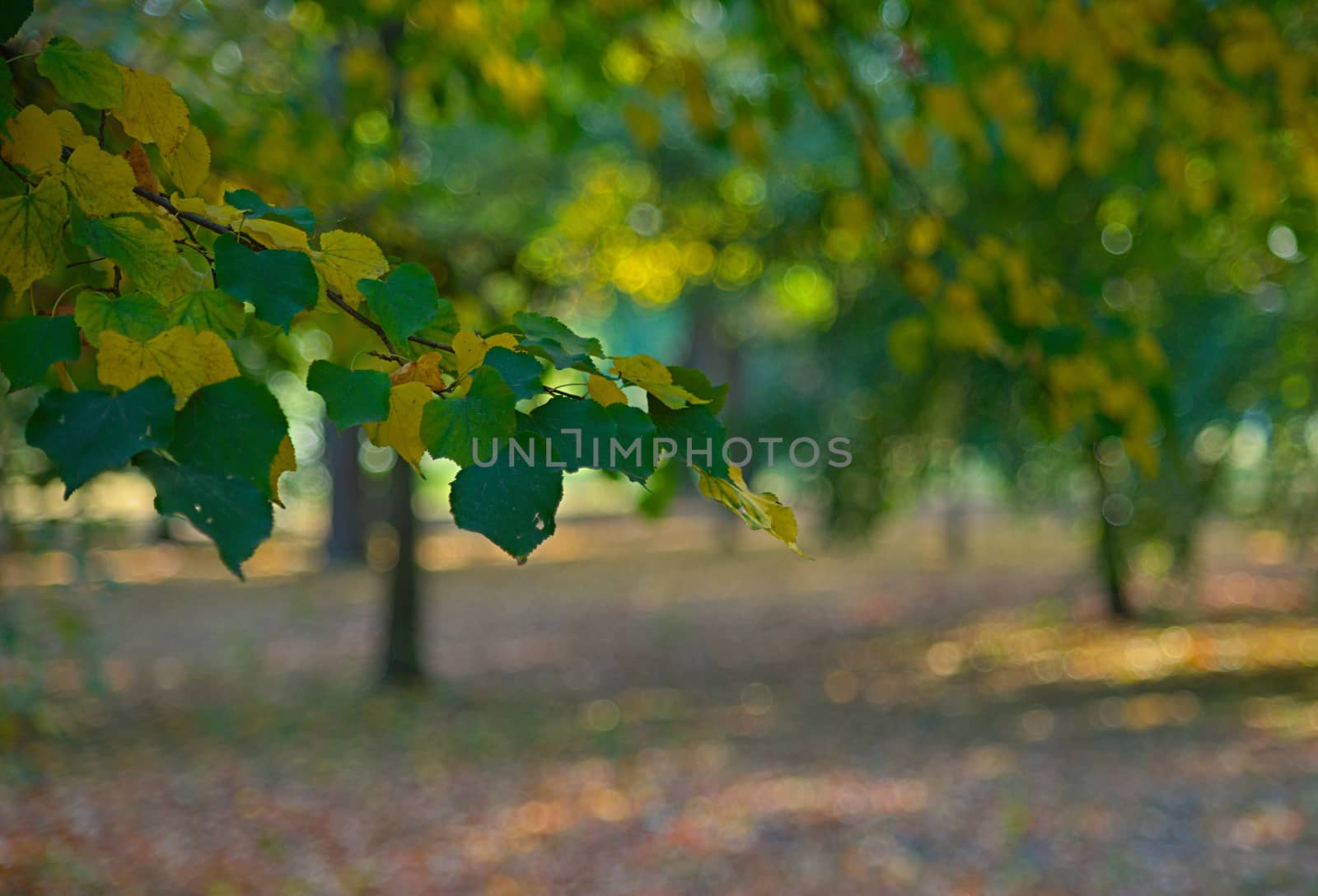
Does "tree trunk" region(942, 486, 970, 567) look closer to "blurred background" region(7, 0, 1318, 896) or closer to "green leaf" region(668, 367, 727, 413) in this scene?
"blurred background" region(7, 0, 1318, 896)

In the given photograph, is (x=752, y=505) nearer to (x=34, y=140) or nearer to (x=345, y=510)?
(x=34, y=140)

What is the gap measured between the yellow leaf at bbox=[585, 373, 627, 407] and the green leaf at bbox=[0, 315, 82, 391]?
1.37 ft

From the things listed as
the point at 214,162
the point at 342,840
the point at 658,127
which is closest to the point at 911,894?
the point at 342,840

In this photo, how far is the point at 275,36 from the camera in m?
4.08

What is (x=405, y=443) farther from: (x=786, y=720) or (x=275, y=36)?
(x=786, y=720)

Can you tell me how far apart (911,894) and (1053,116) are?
9.97 feet

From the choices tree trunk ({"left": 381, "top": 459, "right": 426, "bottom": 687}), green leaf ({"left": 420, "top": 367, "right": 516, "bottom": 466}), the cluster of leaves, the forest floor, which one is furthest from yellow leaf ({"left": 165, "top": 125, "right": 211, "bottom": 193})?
tree trunk ({"left": 381, "top": 459, "right": 426, "bottom": 687})

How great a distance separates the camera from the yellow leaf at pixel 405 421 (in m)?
1.01

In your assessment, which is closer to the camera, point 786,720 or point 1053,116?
point 1053,116

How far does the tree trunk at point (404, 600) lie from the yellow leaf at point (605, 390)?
752cm

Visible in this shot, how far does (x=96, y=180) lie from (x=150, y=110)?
5.2 inches

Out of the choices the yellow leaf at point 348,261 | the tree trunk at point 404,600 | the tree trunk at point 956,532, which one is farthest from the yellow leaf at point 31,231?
the tree trunk at point 956,532

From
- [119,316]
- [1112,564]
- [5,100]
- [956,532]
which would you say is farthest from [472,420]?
[956,532]

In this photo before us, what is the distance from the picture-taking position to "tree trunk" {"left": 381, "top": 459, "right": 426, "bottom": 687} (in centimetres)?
842
